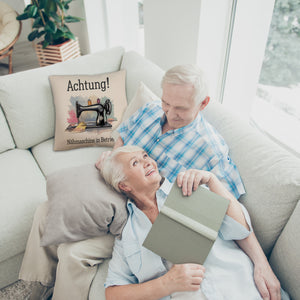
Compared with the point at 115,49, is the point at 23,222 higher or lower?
lower

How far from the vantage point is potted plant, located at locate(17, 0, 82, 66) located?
2.60 metres

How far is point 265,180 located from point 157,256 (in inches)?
20.0

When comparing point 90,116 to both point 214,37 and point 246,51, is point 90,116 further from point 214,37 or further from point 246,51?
point 246,51

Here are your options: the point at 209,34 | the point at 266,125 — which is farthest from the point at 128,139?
the point at 266,125

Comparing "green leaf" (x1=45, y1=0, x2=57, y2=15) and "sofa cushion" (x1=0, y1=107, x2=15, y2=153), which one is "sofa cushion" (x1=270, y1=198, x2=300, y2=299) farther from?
"green leaf" (x1=45, y1=0, x2=57, y2=15)

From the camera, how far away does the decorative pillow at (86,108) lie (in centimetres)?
161

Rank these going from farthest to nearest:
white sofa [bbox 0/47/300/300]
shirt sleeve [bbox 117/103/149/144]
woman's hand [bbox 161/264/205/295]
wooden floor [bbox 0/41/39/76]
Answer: wooden floor [bbox 0/41/39/76], shirt sleeve [bbox 117/103/149/144], white sofa [bbox 0/47/300/300], woman's hand [bbox 161/264/205/295]

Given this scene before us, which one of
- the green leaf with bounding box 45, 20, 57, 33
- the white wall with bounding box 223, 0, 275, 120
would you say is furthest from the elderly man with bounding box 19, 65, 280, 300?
the green leaf with bounding box 45, 20, 57, 33

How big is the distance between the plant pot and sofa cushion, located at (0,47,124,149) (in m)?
1.27

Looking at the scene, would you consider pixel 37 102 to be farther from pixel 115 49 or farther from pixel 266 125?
pixel 266 125

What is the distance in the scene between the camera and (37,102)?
5.45ft

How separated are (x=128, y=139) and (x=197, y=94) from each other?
504 mm

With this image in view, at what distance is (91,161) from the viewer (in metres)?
1.60

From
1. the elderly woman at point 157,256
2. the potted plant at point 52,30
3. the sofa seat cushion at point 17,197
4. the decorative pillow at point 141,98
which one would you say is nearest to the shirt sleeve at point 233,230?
the elderly woman at point 157,256
